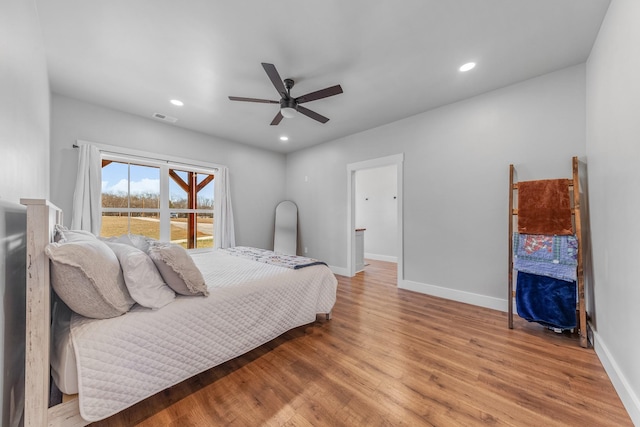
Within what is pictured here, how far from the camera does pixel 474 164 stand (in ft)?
9.51

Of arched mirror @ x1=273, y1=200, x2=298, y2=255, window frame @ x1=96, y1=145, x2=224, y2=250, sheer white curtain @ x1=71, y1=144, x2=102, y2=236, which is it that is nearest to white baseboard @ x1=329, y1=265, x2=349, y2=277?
arched mirror @ x1=273, y1=200, x2=298, y2=255

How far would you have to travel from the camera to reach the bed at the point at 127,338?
967 mm

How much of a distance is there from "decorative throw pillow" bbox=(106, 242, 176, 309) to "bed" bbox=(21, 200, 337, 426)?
0.05 meters

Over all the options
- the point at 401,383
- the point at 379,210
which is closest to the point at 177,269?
the point at 401,383

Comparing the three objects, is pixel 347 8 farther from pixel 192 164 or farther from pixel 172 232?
pixel 172 232

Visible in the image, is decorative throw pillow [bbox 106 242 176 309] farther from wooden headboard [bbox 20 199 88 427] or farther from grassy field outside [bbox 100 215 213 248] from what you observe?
grassy field outside [bbox 100 215 213 248]

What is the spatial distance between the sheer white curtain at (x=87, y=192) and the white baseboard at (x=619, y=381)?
494 cm

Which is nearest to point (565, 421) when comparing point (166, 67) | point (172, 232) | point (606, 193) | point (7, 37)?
point (606, 193)

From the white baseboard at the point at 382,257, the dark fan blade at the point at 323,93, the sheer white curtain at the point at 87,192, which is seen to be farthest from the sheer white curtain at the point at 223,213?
the white baseboard at the point at 382,257

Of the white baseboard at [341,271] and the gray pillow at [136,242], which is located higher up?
the gray pillow at [136,242]

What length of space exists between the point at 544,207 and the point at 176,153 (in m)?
4.80

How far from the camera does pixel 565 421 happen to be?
4.19ft

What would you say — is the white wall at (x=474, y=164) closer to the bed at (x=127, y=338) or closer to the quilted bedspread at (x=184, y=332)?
the quilted bedspread at (x=184, y=332)

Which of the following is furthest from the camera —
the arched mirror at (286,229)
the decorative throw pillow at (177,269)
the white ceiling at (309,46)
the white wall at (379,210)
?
the white wall at (379,210)
